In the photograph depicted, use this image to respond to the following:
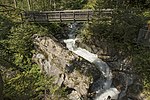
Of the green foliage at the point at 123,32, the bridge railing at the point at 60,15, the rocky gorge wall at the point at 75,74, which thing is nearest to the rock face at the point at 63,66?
the rocky gorge wall at the point at 75,74

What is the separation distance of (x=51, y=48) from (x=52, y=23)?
3.75 metres

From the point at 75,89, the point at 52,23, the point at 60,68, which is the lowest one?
the point at 75,89

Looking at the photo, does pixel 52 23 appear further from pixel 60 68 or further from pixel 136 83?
pixel 136 83

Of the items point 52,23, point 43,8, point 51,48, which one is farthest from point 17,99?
point 43,8

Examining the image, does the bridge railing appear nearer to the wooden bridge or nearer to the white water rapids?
the wooden bridge

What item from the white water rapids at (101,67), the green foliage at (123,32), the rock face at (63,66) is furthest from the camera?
the green foliage at (123,32)

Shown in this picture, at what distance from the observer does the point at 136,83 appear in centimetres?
1583

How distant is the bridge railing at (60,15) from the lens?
18.7 meters

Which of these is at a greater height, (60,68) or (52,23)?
(52,23)

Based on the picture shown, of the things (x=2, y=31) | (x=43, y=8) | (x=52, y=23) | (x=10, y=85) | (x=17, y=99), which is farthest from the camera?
(x=43, y=8)

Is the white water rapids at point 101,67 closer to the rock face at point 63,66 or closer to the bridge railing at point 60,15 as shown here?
the rock face at point 63,66

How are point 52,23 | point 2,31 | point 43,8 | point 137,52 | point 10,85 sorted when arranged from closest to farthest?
point 10,85, point 137,52, point 2,31, point 52,23, point 43,8

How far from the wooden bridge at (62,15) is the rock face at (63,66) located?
2.16m

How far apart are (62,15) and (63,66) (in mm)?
4969
